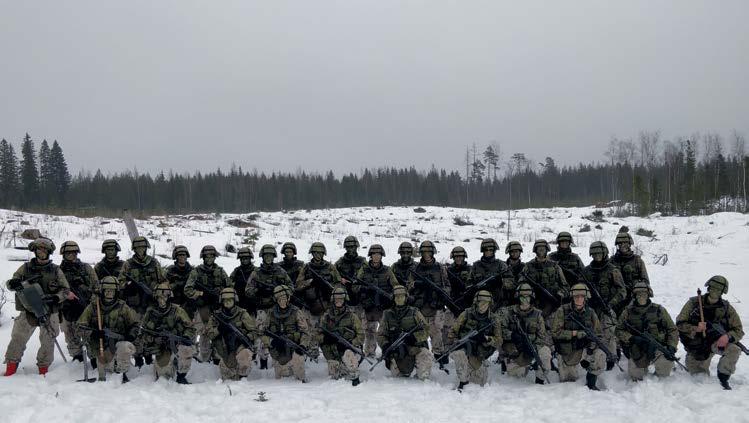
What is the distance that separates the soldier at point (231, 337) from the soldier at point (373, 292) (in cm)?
232

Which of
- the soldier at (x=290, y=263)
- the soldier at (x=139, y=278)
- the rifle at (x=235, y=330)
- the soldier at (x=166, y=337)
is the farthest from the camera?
the soldier at (x=290, y=263)

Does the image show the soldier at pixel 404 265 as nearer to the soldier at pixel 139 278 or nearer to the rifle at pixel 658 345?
the rifle at pixel 658 345

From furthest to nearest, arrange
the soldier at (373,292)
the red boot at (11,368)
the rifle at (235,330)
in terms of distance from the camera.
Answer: the soldier at (373,292)
the rifle at (235,330)
the red boot at (11,368)

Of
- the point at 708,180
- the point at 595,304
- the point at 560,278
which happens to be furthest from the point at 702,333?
the point at 708,180

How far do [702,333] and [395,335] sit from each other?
5042 mm

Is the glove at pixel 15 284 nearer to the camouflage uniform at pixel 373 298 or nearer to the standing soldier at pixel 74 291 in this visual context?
the standing soldier at pixel 74 291

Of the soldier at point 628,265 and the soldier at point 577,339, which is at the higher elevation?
A: the soldier at point 628,265

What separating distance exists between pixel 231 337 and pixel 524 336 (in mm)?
5207

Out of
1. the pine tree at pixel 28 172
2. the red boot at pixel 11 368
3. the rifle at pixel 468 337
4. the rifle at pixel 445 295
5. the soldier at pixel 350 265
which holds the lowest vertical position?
the red boot at pixel 11 368

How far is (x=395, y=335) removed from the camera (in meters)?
8.42

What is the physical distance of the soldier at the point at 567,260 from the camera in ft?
29.7

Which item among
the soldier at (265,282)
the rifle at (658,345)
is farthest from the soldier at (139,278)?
the rifle at (658,345)

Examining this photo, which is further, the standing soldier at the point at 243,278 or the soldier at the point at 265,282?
the standing soldier at the point at 243,278

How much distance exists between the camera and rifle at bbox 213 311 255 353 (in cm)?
817
